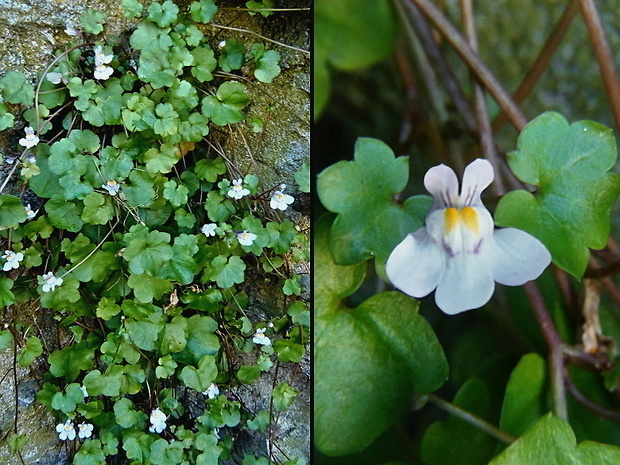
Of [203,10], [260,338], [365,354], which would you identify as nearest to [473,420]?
[365,354]

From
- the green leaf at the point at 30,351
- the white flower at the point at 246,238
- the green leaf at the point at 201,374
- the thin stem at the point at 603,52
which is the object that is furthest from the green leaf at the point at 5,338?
the thin stem at the point at 603,52

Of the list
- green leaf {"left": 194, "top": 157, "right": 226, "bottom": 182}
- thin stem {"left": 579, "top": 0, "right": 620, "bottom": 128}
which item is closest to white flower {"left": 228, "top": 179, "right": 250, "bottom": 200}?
green leaf {"left": 194, "top": 157, "right": 226, "bottom": 182}

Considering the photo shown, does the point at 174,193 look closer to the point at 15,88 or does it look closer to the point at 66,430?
the point at 15,88

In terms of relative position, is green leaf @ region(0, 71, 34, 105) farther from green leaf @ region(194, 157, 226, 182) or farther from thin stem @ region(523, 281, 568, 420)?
thin stem @ region(523, 281, 568, 420)

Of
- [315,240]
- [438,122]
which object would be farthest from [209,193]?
[438,122]

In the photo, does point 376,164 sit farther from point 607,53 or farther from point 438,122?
point 607,53
